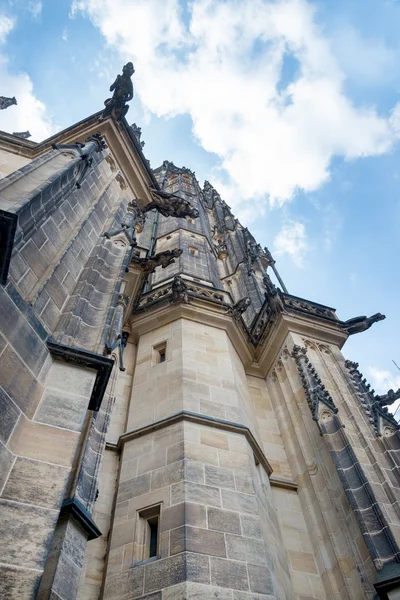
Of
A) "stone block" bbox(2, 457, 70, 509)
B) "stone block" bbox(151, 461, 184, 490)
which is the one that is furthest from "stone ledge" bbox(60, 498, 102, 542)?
"stone block" bbox(151, 461, 184, 490)

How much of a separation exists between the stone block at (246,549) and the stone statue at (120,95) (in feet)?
31.5

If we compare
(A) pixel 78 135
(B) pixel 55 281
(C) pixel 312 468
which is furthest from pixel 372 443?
(A) pixel 78 135

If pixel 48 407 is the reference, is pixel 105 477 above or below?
above

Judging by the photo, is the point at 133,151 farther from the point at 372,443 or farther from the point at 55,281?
the point at 372,443

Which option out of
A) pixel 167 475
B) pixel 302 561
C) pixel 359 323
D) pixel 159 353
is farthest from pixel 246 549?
pixel 359 323

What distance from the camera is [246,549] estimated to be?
19.7 ft

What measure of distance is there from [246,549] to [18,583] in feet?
13.8

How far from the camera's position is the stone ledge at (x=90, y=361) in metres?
4.28

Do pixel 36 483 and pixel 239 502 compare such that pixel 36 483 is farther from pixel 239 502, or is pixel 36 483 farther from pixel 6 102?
pixel 6 102

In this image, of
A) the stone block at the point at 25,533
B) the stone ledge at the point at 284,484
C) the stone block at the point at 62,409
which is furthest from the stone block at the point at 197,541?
the stone block at the point at 25,533

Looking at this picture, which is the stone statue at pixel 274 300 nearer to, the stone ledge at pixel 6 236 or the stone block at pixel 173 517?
the stone block at pixel 173 517

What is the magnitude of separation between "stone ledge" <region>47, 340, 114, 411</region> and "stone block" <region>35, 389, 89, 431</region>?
30cm

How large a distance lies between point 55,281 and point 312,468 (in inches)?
231

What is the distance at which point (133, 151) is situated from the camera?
11539 millimetres
